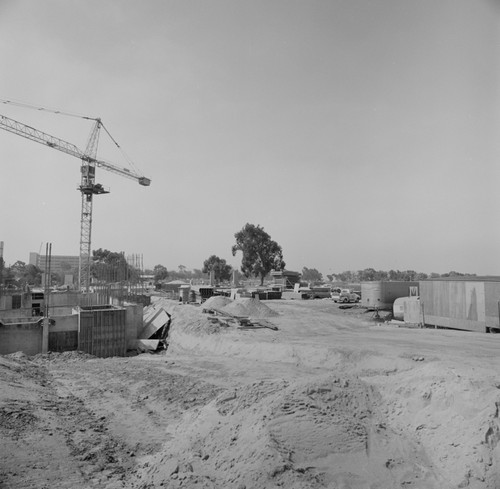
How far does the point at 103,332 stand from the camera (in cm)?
2397

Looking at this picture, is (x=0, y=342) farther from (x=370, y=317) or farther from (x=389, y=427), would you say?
(x=370, y=317)

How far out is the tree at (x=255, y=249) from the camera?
229ft

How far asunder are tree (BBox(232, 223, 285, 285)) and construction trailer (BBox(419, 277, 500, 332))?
4948 cm

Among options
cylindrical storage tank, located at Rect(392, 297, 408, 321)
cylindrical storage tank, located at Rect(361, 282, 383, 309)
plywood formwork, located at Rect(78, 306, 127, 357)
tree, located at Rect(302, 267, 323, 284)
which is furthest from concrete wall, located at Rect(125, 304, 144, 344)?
tree, located at Rect(302, 267, 323, 284)

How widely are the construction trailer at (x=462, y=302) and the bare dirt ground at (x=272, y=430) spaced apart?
177 inches

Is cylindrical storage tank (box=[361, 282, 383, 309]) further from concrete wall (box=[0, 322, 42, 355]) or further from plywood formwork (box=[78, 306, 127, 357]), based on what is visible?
concrete wall (box=[0, 322, 42, 355])

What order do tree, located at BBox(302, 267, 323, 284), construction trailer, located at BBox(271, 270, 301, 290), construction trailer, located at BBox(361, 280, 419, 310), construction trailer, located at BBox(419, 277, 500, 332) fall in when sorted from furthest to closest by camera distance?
1. tree, located at BBox(302, 267, 323, 284)
2. construction trailer, located at BBox(271, 270, 301, 290)
3. construction trailer, located at BBox(361, 280, 419, 310)
4. construction trailer, located at BBox(419, 277, 500, 332)

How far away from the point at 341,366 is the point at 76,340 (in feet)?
57.7

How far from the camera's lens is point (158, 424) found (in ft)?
32.1

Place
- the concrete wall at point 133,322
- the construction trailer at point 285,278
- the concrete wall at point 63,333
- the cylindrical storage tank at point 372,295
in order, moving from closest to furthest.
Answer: the concrete wall at point 63,333 < the concrete wall at point 133,322 < the cylindrical storage tank at point 372,295 < the construction trailer at point 285,278

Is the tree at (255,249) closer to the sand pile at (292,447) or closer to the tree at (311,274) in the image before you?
the sand pile at (292,447)

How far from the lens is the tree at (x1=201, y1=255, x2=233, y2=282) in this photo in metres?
79.9

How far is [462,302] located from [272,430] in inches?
622

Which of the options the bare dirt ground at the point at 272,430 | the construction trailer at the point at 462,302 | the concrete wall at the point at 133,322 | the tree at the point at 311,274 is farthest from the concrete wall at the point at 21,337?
the tree at the point at 311,274
